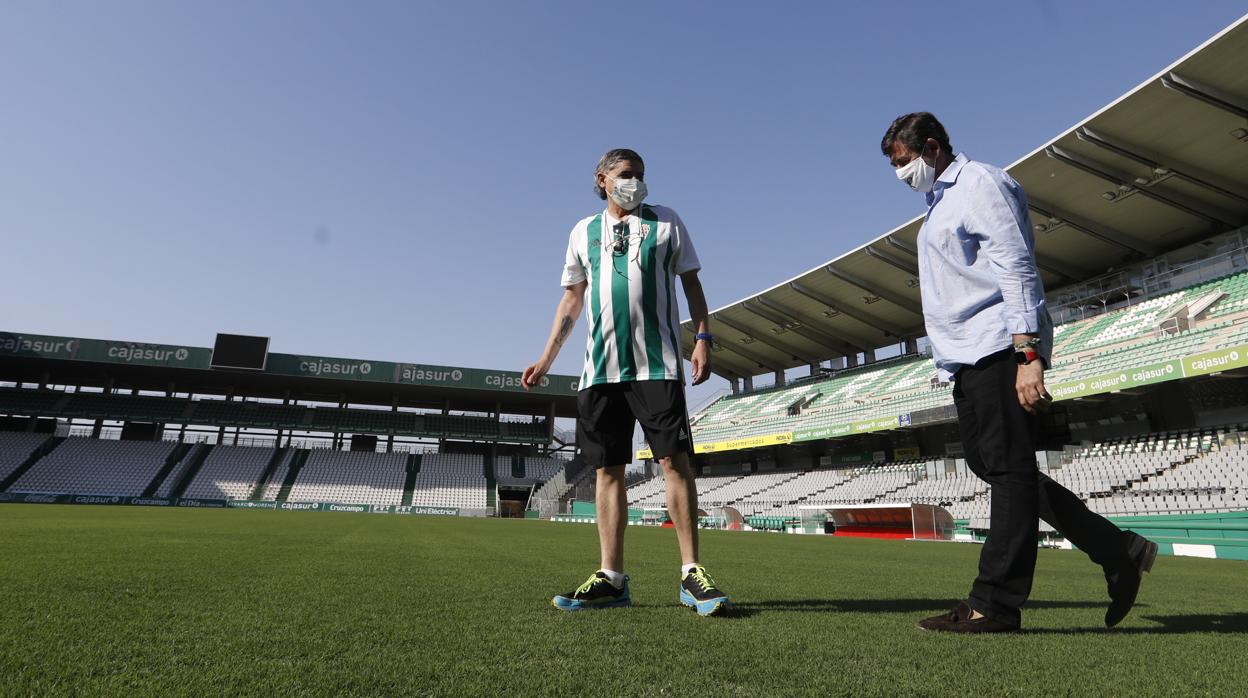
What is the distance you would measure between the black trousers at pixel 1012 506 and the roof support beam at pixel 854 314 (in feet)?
86.3

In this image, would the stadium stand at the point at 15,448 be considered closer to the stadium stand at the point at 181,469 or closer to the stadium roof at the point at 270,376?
the stadium roof at the point at 270,376

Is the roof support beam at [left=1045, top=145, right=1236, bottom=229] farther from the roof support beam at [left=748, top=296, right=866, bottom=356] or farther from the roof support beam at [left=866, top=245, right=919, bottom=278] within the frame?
the roof support beam at [left=748, top=296, right=866, bottom=356]

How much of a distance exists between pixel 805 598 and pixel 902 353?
30738 millimetres

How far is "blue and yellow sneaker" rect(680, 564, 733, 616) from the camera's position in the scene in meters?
2.32

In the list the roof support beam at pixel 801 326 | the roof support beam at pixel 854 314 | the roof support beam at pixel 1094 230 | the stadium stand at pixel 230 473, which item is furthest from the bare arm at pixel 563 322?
the stadium stand at pixel 230 473

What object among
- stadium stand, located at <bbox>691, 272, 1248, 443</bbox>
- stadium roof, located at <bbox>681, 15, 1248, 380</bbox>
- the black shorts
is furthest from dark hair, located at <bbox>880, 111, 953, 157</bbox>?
stadium stand, located at <bbox>691, 272, 1248, 443</bbox>

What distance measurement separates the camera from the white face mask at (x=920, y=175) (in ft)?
8.90

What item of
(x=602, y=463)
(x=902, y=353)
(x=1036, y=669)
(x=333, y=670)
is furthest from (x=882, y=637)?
(x=902, y=353)

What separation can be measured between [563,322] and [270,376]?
3806 cm

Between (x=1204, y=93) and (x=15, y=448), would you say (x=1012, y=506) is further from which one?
(x=15, y=448)

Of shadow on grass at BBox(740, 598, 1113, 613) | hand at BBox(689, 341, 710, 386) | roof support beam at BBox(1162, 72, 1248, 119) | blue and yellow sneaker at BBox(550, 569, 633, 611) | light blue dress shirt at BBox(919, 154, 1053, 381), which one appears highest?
roof support beam at BBox(1162, 72, 1248, 119)

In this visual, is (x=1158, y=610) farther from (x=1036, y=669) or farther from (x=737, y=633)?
(x=737, y=633)

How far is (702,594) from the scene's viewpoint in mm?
2404

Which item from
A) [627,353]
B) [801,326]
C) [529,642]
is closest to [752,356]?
[801,326]
